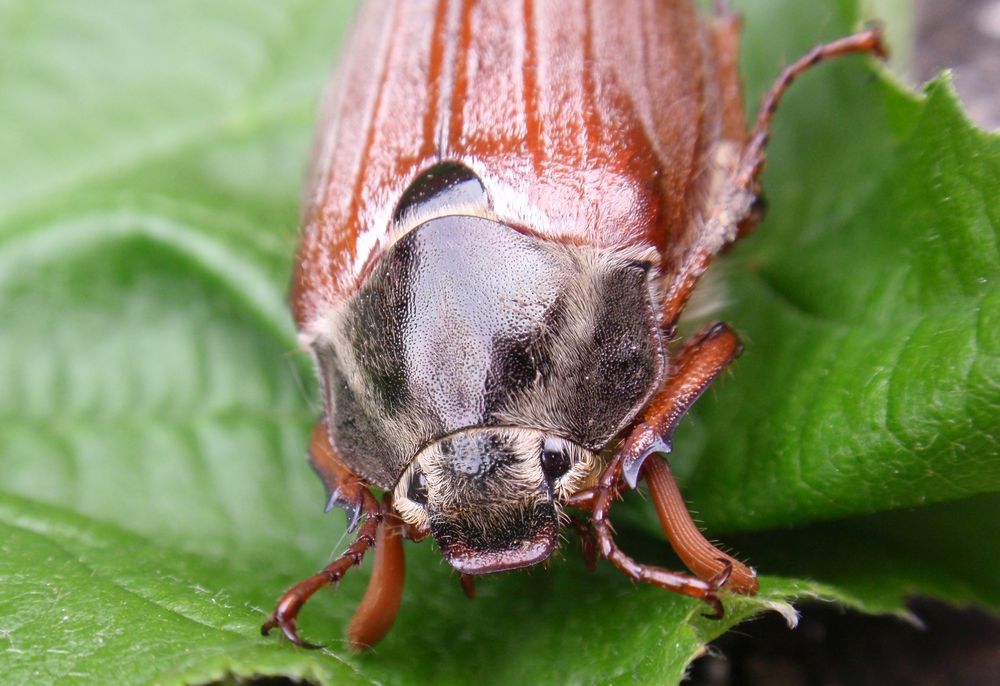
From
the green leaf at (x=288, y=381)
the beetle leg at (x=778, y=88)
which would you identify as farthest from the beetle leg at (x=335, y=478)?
the beetle leg at (x=778, y=88)

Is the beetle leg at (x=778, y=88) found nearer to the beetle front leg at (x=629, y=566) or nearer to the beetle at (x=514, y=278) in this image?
the beetle at (x=514, y=278)

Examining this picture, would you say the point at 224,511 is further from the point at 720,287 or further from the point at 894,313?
the point at 894,313

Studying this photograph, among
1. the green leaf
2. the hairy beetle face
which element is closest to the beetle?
the hairy beetle face

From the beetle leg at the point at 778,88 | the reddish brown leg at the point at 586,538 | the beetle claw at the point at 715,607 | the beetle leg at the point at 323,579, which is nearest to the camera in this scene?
the beetle claw at the point at 715,607

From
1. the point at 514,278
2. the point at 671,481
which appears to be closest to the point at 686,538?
the point at 671,481

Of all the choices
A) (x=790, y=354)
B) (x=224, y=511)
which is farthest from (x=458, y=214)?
(x=224, y=511)

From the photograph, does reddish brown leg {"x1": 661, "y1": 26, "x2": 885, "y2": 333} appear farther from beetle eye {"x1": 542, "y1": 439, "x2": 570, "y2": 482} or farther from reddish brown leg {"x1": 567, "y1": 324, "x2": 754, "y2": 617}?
beetle eye {"x1": 542, "y1": 439, "x2": 570, "y2": 482}

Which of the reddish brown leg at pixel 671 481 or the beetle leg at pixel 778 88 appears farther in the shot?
the beetle leg at pixel 778 88
